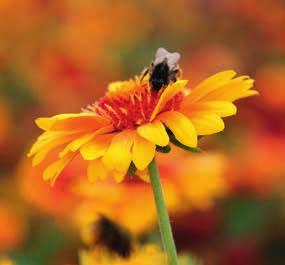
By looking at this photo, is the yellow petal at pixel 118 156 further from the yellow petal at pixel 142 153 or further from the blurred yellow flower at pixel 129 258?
the blurred yellow flower at pixel 129 258

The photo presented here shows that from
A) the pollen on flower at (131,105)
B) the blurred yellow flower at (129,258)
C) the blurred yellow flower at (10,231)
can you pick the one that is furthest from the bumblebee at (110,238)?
the blurred yellow flower at (10,231)

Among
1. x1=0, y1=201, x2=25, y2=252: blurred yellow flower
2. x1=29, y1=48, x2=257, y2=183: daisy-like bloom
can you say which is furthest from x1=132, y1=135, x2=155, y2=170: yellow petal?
x1=0, y1=201, x2=25, y2=252: blurred yellow flower

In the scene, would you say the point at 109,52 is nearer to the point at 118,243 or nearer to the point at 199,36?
the point at 199,36

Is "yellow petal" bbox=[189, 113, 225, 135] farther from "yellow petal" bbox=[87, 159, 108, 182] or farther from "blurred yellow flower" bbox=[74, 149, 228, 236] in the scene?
"blurred yellow flower" bbox=[74, 149, 228, 236]

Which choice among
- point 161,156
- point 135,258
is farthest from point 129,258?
point 161,156

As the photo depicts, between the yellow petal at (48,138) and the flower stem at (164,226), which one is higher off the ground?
the yellow petal at (48,138)

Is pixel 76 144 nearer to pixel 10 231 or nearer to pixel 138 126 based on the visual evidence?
pixel 138 126
